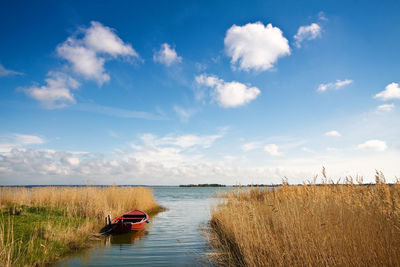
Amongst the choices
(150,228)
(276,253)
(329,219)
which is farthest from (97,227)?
(329,219)

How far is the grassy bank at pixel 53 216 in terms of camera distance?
7.10 m

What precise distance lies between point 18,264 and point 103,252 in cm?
287

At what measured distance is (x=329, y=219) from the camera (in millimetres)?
3957

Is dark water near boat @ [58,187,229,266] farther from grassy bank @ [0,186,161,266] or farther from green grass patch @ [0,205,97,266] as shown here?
grassy bank @ [0,186,161,266]

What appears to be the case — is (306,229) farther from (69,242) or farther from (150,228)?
(150,228)

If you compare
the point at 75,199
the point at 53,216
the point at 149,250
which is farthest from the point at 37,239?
the point at 75,199

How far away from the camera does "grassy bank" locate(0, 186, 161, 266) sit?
710 centimetres

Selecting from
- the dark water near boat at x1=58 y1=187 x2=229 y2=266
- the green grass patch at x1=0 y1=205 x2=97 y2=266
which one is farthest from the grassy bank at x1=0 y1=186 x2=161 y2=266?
the dark water near boat at x1=58 y1=187 x2=229 y2=266

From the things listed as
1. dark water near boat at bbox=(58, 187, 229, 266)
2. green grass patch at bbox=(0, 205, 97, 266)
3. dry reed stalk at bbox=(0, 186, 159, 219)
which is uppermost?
dry reed stalk at bbox=(0, 186, 159, 219)

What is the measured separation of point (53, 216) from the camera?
38.9 feet

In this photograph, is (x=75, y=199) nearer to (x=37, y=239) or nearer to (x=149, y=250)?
(x=37, y=239)

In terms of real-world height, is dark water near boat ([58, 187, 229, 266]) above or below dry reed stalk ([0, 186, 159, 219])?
below

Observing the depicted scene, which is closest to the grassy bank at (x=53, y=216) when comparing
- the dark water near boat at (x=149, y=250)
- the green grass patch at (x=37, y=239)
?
the green grass patch at (x=37, y=239)

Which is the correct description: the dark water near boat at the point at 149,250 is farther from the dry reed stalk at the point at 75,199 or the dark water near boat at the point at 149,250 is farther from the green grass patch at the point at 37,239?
the dry reed stalk at the point at 75,199
